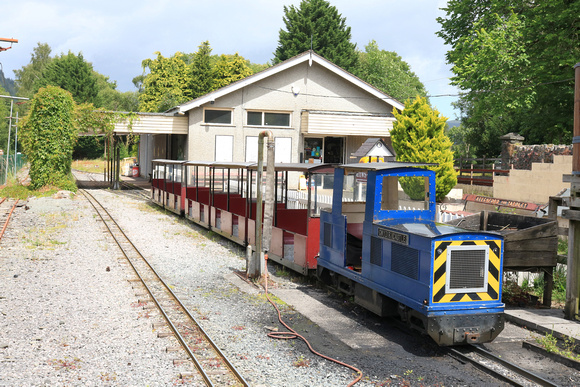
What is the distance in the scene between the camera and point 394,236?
812 cm

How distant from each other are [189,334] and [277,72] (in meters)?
25.1

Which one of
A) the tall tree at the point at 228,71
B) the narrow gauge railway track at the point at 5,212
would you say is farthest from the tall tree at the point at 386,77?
the narrow gauge railway track at the point at 5,212

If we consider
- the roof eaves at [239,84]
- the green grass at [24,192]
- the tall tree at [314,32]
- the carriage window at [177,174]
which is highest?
the tall tree at [314,32]

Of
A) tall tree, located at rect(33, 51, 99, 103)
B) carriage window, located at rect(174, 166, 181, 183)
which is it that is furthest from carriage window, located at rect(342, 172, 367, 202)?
tall tree, located at rect(33, 51, 99, 103)

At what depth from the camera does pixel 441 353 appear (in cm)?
760

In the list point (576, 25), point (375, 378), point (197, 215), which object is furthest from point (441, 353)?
point (576, 25)

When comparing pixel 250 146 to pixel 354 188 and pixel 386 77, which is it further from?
pixel 386 77

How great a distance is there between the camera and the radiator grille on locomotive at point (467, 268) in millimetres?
7402

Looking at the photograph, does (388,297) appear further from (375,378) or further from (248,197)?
(248,197)

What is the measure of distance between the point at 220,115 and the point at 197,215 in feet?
44.6

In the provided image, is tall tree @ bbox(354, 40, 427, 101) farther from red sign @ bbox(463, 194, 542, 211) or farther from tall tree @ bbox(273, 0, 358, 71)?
red sign @ bbox(463, 194, 542, 211)

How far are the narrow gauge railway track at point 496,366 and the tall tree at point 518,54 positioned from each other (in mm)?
16309

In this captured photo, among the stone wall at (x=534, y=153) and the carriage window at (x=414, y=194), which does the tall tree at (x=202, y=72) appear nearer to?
the stone wall at (x=534, y=153)

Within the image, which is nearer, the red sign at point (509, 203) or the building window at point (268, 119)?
the red sign at point (509, 203)
